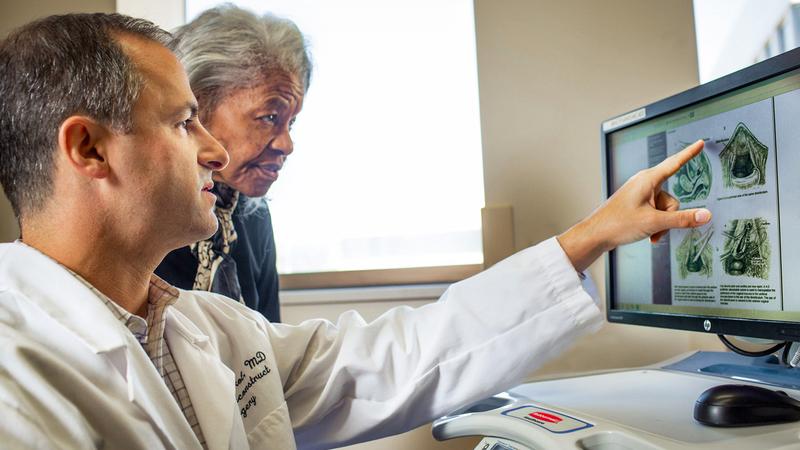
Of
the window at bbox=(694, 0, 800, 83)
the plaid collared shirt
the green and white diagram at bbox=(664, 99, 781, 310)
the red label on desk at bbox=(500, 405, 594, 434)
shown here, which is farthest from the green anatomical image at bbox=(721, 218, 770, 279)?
the plaid collared shirt

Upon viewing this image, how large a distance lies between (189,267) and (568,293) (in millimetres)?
922

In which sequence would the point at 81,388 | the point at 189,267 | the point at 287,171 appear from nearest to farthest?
1. the point at 81,388
2. the point at 189,267
3. the point at 287,171

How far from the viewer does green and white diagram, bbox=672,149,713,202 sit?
0.96 meters

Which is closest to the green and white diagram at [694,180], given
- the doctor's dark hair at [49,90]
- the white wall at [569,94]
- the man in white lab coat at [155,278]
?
the man in white lab coat at [155,278]

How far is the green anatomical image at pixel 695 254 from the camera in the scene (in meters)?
0.97

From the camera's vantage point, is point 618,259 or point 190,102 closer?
point 190,102

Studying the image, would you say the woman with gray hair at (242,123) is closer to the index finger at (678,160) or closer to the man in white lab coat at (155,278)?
the man in white lab coat at (155,278)

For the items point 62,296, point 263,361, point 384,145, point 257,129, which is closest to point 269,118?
point 257,129

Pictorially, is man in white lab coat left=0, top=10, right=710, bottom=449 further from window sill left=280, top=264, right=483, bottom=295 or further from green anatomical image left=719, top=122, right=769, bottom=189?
window sill left=280, top=264, right=483, bottom=295

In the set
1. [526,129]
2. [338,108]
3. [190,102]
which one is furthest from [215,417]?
[338,108]

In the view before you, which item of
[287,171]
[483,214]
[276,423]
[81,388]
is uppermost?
[287,171]

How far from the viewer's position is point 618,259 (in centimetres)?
119

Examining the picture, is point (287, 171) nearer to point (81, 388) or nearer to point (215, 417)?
point (215, 417)

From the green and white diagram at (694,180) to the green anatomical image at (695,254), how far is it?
5 cm
